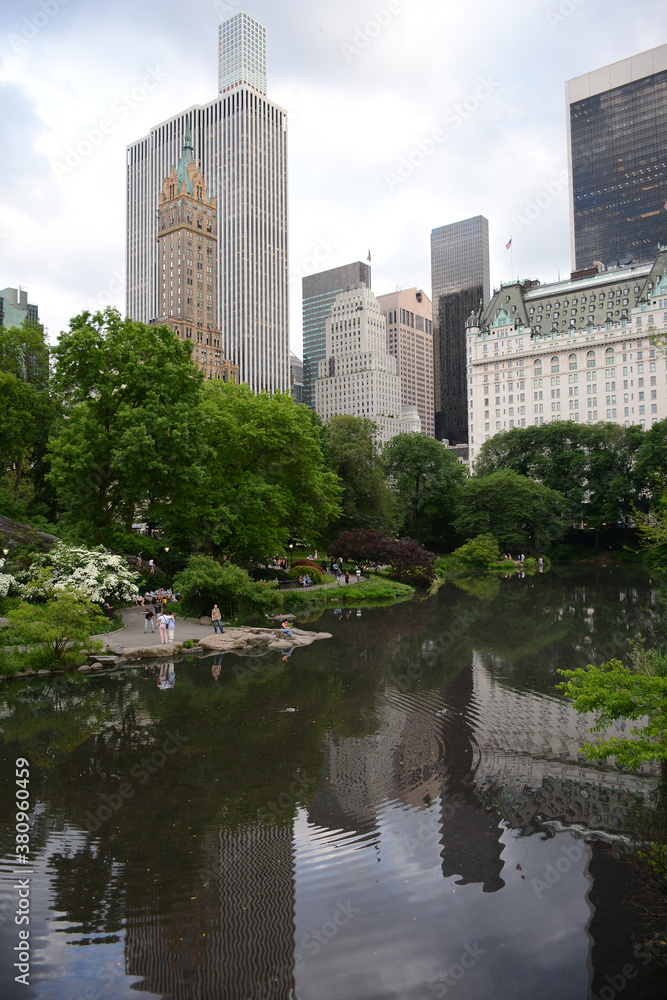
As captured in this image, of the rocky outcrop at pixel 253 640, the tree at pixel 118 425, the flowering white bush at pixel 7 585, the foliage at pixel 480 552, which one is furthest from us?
the foliage at pixel 480 552

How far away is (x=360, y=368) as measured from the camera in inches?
7495

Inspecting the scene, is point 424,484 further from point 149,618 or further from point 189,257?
point 189,257

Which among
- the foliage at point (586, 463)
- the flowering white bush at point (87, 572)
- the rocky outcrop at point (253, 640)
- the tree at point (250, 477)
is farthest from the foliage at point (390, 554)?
the foliage at point (586, 463)

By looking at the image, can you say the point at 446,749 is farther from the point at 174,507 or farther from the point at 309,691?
the point at 174,507

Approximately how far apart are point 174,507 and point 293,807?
22965 mm

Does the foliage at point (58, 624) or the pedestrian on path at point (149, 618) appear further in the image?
the pedestrian on path at point (149, 618)

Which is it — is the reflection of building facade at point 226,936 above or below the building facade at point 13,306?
below

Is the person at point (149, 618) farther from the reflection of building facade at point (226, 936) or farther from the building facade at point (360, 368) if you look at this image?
the building facade at point (360, 368)

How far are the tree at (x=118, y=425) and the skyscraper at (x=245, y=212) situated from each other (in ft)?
445

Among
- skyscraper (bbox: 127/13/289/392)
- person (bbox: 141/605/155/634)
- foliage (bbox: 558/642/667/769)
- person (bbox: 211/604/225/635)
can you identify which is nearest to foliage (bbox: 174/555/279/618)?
person (bbox: 141/605/155/634)

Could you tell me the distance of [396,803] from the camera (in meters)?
11.0

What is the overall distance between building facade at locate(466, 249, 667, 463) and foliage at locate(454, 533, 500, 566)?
178ft

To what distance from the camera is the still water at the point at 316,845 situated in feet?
23.0

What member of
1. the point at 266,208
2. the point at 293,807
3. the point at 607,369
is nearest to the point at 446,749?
the point at 293,807
